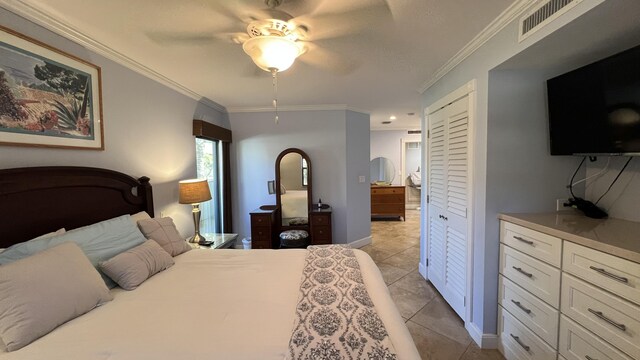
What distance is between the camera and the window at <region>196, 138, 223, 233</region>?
3.44 m

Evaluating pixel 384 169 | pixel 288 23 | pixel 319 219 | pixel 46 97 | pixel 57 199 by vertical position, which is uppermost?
pixel 288 23

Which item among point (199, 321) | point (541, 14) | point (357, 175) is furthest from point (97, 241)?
point (357, 175)

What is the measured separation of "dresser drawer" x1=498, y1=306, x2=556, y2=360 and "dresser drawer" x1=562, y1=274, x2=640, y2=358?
1.03ft

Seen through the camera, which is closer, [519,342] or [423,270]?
[519,342]

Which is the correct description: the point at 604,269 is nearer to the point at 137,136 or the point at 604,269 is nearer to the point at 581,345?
the point at 581,345

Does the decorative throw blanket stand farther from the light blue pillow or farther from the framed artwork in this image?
the framed artwork

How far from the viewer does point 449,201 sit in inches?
94.6

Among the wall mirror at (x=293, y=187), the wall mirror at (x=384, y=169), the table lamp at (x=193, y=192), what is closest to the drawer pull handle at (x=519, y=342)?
the wall mirror at (x=293, y=187)

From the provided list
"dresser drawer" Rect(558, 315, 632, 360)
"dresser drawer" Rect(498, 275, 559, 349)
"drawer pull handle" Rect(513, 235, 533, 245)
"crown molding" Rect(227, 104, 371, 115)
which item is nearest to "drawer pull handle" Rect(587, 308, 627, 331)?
"dresser drawer" Rect(558, 315, 632, 360)

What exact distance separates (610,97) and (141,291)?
294 cm

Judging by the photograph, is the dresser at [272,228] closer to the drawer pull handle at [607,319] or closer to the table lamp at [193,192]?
the table lamp at [193,192]

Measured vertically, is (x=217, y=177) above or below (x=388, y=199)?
above

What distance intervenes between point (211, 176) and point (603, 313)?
4004 mm

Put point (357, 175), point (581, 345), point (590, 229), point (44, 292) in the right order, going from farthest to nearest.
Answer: point (357, 175) → point (590, 229) → point (581, 345) → point (44, 292)
